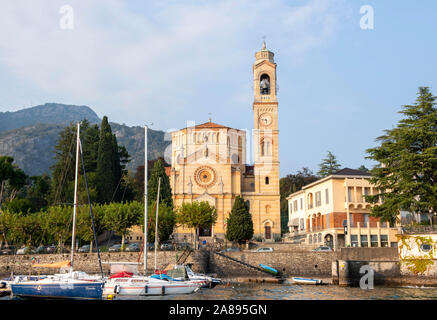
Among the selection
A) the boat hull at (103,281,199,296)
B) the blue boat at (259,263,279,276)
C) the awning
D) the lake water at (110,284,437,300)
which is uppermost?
the awning

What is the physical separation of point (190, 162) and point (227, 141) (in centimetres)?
744

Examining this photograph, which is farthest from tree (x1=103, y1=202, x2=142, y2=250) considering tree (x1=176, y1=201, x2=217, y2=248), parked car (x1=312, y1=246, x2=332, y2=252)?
parked car (x1=312, y1=246, x2=332, y2=252)

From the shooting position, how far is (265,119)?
231 feet

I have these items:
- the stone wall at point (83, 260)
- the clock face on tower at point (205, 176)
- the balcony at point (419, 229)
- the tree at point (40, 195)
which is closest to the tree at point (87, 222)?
the stone wall at point (83, 260)

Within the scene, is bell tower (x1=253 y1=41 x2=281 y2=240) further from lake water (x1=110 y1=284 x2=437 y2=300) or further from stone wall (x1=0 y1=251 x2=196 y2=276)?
lake water (x1=110 y1=284 x2=437 y2=300)

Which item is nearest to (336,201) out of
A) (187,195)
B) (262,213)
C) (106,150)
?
(262,213)

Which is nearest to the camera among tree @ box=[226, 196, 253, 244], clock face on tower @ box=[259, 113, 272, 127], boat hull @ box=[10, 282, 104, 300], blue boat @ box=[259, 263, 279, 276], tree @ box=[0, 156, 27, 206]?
boat hull @ box=[10, 282, 104, 300]

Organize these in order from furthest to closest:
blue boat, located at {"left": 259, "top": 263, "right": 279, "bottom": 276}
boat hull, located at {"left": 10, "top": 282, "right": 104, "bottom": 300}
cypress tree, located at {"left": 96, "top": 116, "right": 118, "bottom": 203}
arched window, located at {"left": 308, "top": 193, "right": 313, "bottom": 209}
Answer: cypress tree, located at {"left": 96, "top": 116, "right": 118, "bottom": 203}
arched window, located at {"left": 308, "top": 193, "right": 313, "bottom": 209}
blue boat, located at {"left": 259, "top": 263, "right": 279, "bottom": 276}
boat hull, located at {"left": 10, "top": 282, "right": 104, "bottom": 300}

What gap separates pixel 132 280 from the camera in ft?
86.9

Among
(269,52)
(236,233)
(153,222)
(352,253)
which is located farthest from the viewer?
(269,52)

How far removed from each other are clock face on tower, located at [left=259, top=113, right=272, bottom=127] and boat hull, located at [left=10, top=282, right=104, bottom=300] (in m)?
49.5

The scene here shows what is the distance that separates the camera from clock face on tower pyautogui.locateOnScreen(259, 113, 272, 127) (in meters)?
70.2

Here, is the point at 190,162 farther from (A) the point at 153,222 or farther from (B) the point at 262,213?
(A) the point at 153,222
